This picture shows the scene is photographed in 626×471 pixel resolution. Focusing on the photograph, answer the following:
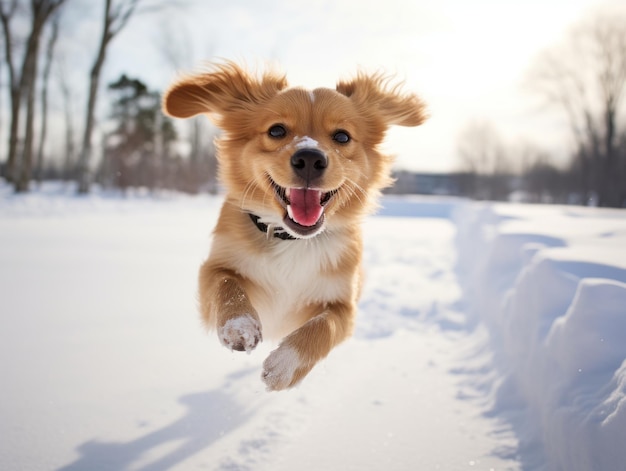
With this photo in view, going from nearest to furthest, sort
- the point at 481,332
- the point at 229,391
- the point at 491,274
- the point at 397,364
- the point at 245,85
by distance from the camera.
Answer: the point at 229,391 → the point at 245,85 → the point at 397,364 → the point at 481,332 → the point at 491,274

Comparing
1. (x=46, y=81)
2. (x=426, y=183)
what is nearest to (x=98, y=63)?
(x=46, y=81)

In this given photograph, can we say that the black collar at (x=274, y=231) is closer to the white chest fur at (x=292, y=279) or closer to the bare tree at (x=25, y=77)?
the white chest fur at (x=292, y=279)

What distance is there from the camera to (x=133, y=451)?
1989 mm

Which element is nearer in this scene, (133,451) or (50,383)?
(133,451)

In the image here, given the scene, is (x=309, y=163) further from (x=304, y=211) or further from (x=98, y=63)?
(x=98, y=63)

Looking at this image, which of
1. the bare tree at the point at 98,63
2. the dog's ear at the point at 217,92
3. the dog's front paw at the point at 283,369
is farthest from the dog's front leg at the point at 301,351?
the bare tree at the point at 98,63

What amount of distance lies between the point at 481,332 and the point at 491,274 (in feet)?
3.43

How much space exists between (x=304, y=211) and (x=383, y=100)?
1.30m

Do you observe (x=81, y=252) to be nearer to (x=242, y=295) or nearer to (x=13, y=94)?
(x=242, y=295)

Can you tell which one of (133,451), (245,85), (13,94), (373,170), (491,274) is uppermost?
(13,94)

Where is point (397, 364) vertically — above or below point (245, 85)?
below

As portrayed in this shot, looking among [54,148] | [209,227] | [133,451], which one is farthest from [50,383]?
[54,148]

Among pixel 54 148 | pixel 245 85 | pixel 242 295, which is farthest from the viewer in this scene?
pixel 54 148

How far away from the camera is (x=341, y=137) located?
8.16 ft
